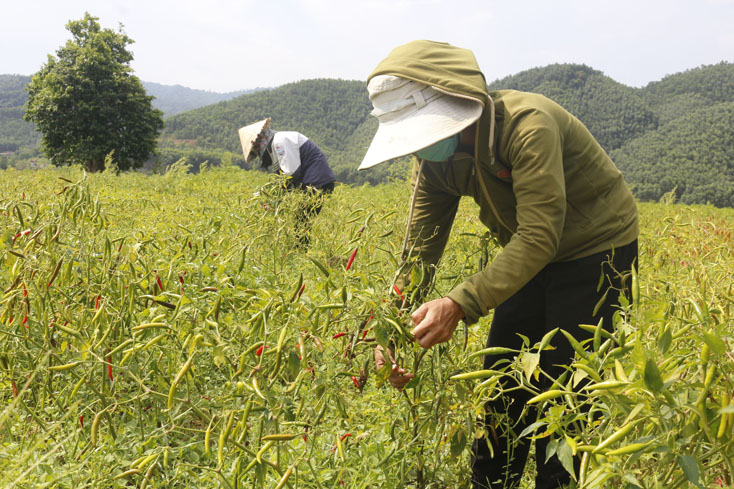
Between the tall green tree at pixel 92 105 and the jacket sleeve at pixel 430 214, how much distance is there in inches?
973

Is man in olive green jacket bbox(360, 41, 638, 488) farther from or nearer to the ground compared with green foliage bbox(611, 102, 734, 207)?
farther from the ground

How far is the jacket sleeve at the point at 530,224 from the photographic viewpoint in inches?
56.0

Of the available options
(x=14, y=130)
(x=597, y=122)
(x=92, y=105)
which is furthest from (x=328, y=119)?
(x=14, y=130)

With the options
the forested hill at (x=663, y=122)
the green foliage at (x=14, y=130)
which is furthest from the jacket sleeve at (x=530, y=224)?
the green foliage at (x=14, y=130)

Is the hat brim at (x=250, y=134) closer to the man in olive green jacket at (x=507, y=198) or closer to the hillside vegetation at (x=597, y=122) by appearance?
the man in olive green jacket at (x=507, y=198)

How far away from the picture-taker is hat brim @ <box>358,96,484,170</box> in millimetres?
1427

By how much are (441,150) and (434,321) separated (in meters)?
0.66

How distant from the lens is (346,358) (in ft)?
4.03

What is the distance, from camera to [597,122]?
58031 millimetres

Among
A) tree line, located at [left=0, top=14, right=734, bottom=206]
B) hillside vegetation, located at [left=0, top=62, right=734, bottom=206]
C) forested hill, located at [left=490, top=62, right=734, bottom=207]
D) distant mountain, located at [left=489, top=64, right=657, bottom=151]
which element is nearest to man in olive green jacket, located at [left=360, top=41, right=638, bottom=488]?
tree line, located at [left=0, top=14, right=734, bottom=206]

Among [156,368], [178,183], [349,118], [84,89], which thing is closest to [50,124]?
[84,89]

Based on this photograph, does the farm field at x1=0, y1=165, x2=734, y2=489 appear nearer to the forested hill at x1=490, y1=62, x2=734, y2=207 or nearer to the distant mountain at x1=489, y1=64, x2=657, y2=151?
the forested hill at x1=490, y1=62, x2=734, y2=207

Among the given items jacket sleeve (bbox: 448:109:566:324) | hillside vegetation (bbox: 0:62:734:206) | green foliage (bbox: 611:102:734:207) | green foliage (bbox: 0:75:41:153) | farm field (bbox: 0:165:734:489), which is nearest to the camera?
farm field (bbox: 0:165:734:489)

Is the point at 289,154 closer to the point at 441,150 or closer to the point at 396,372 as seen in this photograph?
the point at 441,150
